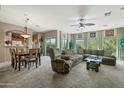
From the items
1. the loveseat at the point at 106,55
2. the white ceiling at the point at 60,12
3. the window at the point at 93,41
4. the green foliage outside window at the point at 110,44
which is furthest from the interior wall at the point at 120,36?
the white ceiling at the point at 60,12

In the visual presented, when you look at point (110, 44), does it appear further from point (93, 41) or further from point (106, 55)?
point (106, 55)

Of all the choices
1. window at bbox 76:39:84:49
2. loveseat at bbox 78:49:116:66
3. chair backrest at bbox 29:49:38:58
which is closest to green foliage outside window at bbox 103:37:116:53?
loveseat at bbox 78:49:116:66

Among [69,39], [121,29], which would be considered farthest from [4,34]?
[121,29]

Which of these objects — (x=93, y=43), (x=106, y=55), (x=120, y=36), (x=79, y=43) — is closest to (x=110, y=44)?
(x=120, y=36)

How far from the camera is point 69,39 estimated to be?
36.9ft

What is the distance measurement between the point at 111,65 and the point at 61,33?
554 centimetres

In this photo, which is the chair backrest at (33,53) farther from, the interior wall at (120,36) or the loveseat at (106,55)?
the interior wall at (120,36)

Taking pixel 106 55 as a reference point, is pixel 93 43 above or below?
above

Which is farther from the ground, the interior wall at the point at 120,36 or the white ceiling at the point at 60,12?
the white ceiling at the point at 60,12

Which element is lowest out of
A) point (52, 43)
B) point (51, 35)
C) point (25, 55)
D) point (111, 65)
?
point (111, 65)

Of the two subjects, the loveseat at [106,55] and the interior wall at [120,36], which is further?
the interior wall at [120,36]

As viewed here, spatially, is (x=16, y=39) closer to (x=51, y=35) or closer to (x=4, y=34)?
(x=4, y=34)

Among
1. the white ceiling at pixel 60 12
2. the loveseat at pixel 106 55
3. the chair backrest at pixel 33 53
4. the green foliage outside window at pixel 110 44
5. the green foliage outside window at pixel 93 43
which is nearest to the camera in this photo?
the white ceiling at pixel 60 12

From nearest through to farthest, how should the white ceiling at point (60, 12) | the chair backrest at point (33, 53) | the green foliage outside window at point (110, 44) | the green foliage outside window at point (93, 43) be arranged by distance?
the white ceiling at point (60, 12) < the chair backrest at point (33, 53) < the green foliage outside window at point (110, 44) < the green foliage outside window at point (93, 43)
